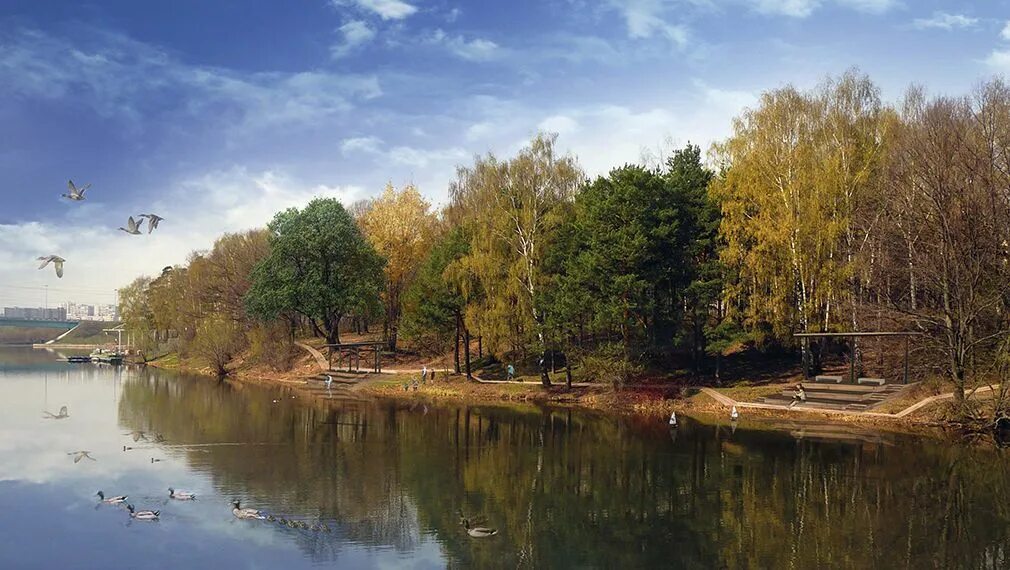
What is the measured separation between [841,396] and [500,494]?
29.5 metres

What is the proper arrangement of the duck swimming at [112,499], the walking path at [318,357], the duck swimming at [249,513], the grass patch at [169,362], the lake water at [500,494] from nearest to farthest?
1. the lake water at [500,494]
2. the duck swimming at [249,513]
3. the duck swimming at [112,499]
4. the walking path at [318,357]
5. the grass patch at [169,362]

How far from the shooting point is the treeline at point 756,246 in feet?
135

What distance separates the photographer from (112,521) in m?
23.1

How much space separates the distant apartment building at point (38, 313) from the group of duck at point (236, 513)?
Answer: 16362cm

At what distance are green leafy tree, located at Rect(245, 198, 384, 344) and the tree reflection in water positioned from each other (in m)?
30.7

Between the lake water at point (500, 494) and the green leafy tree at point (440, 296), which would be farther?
the green leafy tree at point (440, 296)

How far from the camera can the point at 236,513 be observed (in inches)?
924

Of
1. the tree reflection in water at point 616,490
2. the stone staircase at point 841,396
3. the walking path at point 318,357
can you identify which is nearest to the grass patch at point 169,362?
the walking path at point 318,357

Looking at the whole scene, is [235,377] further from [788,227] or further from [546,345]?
[788,227]

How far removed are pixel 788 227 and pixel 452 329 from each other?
31.4m

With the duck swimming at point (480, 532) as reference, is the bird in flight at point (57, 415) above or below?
above

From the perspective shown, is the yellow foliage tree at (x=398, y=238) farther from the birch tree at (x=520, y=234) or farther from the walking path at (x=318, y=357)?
the birch tree at (x=520, y=234)

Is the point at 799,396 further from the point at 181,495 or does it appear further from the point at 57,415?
the point at 57,415

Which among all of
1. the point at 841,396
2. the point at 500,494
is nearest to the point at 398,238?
the point at 841,396
